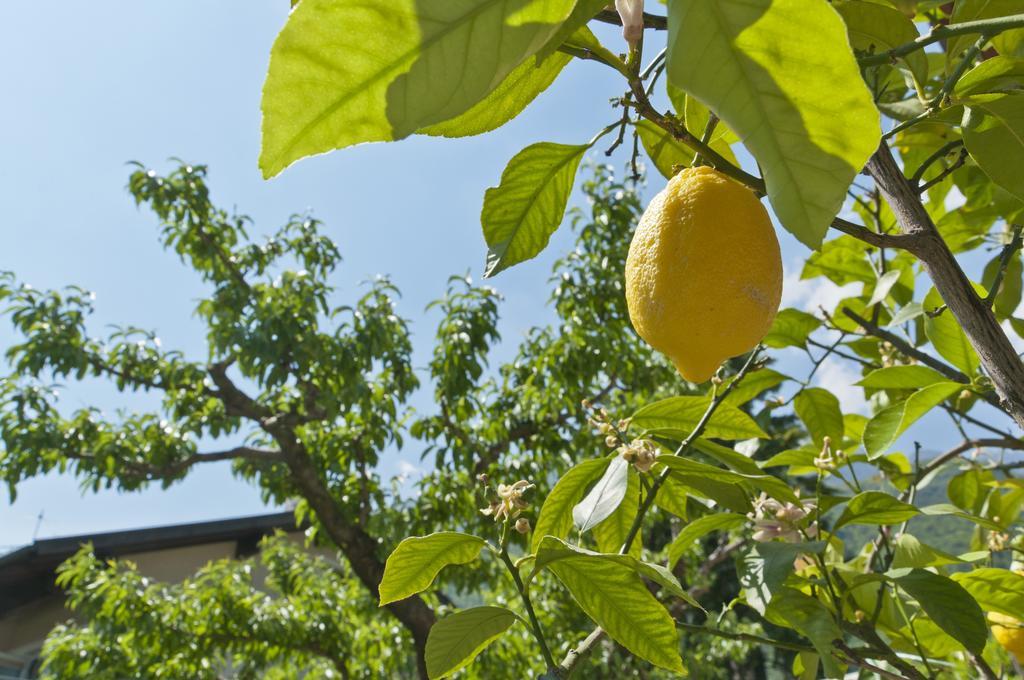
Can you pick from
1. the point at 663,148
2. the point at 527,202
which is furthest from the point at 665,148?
the point at 527,202

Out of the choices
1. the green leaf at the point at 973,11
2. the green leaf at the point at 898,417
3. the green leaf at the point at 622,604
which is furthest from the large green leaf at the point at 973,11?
the green leaf at the point at 622,604

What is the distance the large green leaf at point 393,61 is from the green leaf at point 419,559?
9.6 inches

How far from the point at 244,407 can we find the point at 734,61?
425 cm

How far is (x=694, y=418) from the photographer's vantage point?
602 mm

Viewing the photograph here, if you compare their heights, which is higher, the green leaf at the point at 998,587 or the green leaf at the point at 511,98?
the green leaf at the point at 511,98

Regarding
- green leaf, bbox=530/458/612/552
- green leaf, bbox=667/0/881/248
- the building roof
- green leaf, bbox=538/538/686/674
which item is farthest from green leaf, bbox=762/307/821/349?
the building roof

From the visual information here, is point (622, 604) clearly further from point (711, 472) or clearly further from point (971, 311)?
point (971, 311)

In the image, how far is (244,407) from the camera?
161 inches

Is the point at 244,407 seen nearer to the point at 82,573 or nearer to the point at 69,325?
the point at 69,325

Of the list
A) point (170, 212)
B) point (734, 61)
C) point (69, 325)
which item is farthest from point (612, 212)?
point (734, 61)

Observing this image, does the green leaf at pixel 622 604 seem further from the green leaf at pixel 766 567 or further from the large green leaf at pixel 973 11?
the large green leaf at pixel 973 11

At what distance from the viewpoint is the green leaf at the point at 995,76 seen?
38 cm

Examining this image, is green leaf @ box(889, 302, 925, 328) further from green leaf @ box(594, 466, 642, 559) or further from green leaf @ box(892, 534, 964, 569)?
green leaf @ box(594, 466, 642, 559)

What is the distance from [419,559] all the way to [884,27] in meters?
0.43
